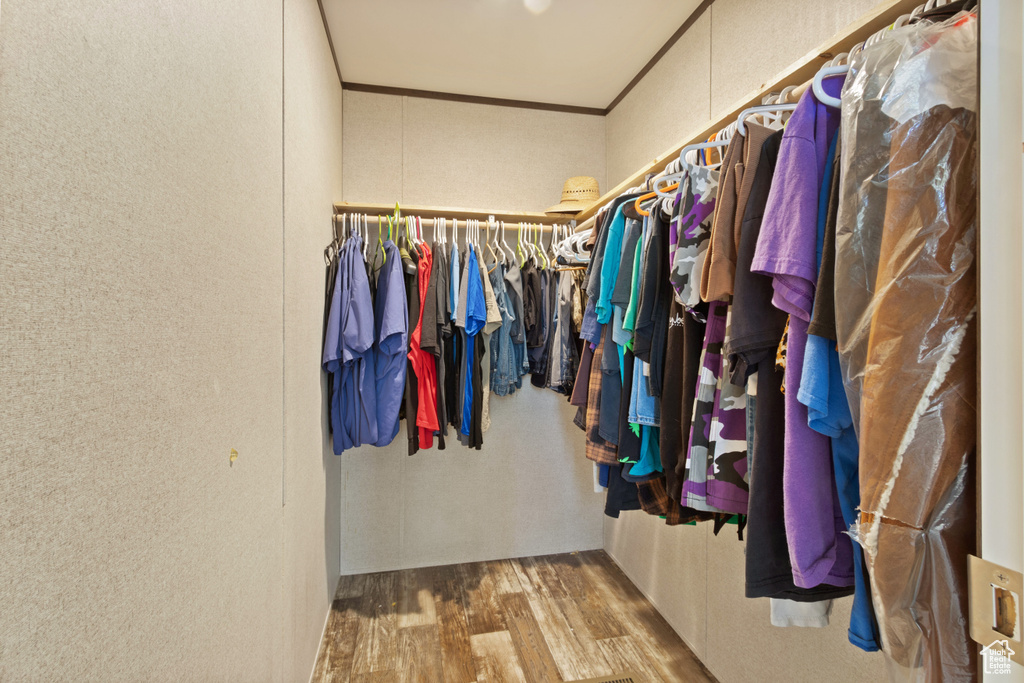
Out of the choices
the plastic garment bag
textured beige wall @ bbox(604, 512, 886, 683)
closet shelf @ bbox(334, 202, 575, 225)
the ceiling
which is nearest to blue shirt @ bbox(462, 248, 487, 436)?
closet shelf @ bbox(334, 202, 575, 225)

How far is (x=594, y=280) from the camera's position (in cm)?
149

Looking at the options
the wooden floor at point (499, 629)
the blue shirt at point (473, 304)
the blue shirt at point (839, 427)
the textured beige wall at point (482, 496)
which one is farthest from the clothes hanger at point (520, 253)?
the blue shirt at point (839, 427)

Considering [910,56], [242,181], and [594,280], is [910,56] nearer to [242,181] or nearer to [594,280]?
[594,280]

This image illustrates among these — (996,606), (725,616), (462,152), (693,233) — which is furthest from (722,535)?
(462,152)

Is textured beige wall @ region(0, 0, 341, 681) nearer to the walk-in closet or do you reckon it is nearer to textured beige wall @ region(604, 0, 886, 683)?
the walk-in closet

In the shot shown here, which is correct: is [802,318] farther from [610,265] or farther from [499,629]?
[499,629]

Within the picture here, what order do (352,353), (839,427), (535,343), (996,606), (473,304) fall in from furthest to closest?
1. (535,343)
2. (473,304)
3. (352,353)
4. (839,427)
5. (996,606)

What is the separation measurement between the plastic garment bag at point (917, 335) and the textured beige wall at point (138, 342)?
98 centimetres

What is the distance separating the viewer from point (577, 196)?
257 cm

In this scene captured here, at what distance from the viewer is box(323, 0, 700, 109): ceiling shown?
2039 millimetres

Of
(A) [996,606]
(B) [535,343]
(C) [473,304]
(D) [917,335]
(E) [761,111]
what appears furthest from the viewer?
(B) [535,343]

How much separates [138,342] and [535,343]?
190cm

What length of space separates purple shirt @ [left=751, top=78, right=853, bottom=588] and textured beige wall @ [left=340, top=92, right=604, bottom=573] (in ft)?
6.84

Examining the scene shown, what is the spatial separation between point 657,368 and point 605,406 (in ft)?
1.03
